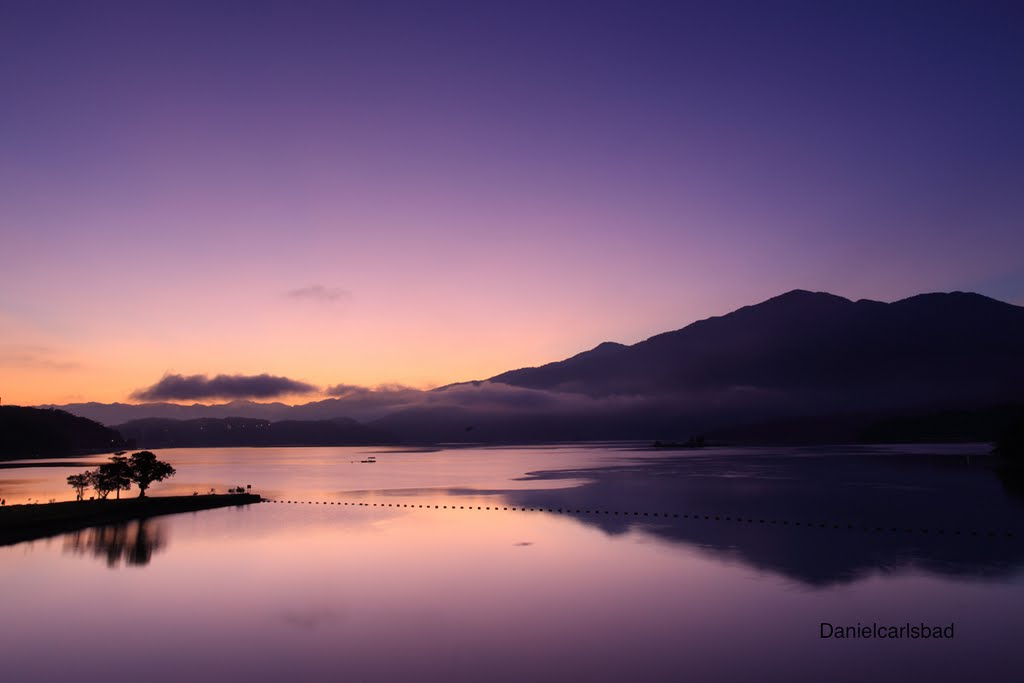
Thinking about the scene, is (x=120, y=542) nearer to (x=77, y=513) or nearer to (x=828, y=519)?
(x=77, y=513)

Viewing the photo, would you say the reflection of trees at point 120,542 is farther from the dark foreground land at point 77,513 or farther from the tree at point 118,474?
the tree at point 118,474

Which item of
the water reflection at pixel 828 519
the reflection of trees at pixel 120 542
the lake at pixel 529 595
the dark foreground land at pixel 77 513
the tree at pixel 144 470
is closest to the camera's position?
the lake at pixel 529 595

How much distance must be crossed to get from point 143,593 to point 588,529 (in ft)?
91.6

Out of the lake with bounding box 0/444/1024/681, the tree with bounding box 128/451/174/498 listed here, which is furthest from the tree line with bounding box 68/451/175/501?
the lake with bounding box 0/444/1024/681

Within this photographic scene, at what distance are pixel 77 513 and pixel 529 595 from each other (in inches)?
1507

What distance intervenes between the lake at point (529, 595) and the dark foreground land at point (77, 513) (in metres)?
2.41

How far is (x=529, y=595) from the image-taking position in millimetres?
28750

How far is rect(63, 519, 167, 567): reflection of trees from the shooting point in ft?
123

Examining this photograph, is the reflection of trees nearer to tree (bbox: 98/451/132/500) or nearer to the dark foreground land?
the dark foreground land

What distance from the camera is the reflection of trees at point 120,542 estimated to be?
123ft

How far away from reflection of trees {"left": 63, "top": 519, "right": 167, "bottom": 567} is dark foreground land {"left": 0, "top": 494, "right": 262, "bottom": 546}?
4.99 feet

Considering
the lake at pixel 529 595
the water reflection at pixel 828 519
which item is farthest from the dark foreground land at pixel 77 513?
the water reflection at pixel 828 519

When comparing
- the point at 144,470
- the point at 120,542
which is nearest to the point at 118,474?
the point at 144,470

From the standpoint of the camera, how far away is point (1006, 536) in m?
40.7
